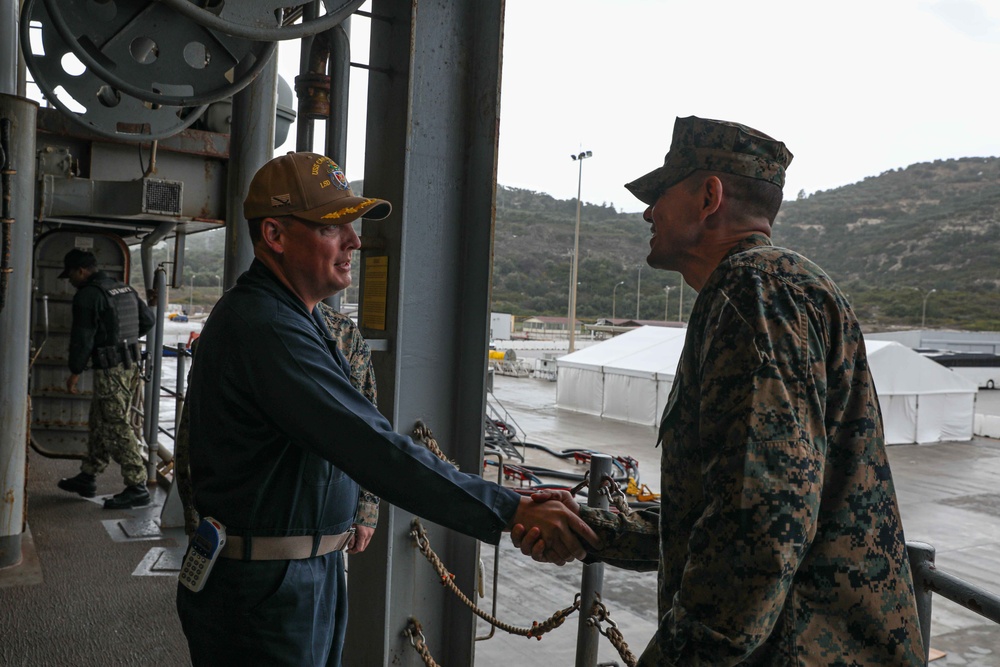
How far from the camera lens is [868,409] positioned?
1.64 meters

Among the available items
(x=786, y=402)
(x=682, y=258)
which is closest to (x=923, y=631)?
(x=786, y=402)

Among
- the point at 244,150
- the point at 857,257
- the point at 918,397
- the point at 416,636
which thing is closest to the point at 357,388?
the point at 416,636

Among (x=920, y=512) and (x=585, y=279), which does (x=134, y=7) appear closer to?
(x=920, y=512)

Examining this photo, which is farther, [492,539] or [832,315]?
[492,539]

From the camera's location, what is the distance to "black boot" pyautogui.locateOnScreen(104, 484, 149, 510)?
7.35 meters

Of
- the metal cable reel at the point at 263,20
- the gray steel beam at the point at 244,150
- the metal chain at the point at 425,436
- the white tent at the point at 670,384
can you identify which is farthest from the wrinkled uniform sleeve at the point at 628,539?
the white tent at the point at 670,384

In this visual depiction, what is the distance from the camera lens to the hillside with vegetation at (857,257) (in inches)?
3996

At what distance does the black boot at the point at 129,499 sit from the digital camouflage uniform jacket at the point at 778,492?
6807 mm

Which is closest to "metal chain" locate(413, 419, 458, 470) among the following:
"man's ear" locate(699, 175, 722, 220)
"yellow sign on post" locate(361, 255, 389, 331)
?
"yellow sign on post" locate(361, 255, 389, 331)

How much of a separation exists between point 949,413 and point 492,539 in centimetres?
2782

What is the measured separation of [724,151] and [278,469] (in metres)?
1.38

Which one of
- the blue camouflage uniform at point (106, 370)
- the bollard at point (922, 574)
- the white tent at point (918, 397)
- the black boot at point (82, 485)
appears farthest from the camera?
the white tent at point (918, 397)

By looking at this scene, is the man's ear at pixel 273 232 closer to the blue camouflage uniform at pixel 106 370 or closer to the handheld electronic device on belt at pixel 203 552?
the handheld electronic device on belt at pixel 203 552

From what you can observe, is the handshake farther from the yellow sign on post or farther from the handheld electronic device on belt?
the yellow sign on post
